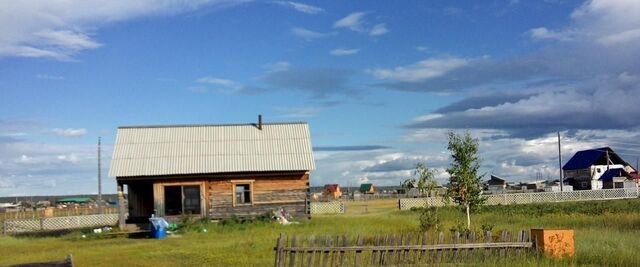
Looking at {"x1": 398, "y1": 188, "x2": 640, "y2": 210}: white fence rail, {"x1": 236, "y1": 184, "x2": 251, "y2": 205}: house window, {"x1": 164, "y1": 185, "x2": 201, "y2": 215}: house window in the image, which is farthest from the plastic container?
{"x1": 398, "y1": 188, "x2": 640, "y2": 210}: white fence rail

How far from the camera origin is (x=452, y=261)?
15195 mm

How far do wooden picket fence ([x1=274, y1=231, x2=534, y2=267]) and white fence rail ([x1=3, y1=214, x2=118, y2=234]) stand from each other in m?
34.3

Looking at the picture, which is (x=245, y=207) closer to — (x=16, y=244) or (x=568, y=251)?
(x=16, y=244)

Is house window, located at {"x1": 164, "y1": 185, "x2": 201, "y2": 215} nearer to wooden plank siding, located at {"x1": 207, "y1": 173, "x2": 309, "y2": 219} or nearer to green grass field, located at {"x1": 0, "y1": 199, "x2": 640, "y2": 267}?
wooden plank siding, located at {"x1": 207, "y1": 173, "x2": 309, "y2": 219}

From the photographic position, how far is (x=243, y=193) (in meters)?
36.7

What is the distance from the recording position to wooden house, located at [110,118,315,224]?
1420 inches

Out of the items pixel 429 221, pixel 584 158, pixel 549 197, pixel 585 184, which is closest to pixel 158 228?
pixel 429 221

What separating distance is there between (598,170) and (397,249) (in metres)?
83.5

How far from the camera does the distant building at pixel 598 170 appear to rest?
86.9 metres

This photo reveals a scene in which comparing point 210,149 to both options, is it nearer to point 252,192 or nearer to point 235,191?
point 235,191

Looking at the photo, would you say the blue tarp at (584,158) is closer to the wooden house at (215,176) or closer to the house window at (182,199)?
the wooden house at (215,176)

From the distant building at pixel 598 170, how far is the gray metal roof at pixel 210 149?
197 feet

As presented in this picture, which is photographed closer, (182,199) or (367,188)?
(182,199)

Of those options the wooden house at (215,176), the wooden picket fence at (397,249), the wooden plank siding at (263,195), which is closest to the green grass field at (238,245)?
the wooden picket fence at (397,249)
